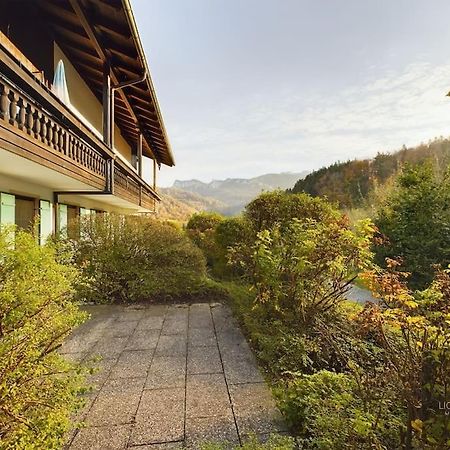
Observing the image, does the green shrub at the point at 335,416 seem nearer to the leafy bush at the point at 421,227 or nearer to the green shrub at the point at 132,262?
the green shrub at the point at 132,262

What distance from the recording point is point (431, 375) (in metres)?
1.91

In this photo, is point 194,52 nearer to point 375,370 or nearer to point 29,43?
point 29,43

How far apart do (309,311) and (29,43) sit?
7984 mm

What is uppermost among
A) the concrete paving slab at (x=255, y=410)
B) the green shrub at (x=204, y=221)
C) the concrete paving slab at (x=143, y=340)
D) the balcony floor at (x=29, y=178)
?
the balcony floor at (x=29, y=178)

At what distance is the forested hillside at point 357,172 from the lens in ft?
66.9

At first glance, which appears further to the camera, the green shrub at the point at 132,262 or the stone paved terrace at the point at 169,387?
the green shrub at the point at 132,262

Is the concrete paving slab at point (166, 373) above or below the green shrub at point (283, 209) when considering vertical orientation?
below

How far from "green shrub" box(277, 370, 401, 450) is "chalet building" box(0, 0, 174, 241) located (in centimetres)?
371

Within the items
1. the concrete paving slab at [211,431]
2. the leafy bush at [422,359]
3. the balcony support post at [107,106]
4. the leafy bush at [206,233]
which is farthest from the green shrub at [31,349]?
the leafy bush at [206,233]

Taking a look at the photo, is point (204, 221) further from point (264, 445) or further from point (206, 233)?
point (264, 445)

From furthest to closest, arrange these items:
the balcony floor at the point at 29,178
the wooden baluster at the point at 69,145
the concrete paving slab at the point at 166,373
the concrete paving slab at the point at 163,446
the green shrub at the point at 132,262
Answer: the green shrub at the point at 132,262, the wooden baluster at the point at 69,145, the balcony floor at the point at 29,178, the concrete paving slab at the point at 166,373, the concrete paving slab at the point at 163,446

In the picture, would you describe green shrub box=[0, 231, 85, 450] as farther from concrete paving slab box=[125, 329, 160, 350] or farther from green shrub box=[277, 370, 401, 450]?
concrete paving slab box=[125, 329, 160, 350]

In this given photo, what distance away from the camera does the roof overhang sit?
594 centimetres

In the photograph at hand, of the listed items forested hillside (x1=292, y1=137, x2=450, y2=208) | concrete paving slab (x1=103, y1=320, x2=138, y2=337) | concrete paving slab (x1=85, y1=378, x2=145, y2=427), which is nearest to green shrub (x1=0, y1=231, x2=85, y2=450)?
concrete paving slab (x1=85, y1=378, x2=145, y2=427)
